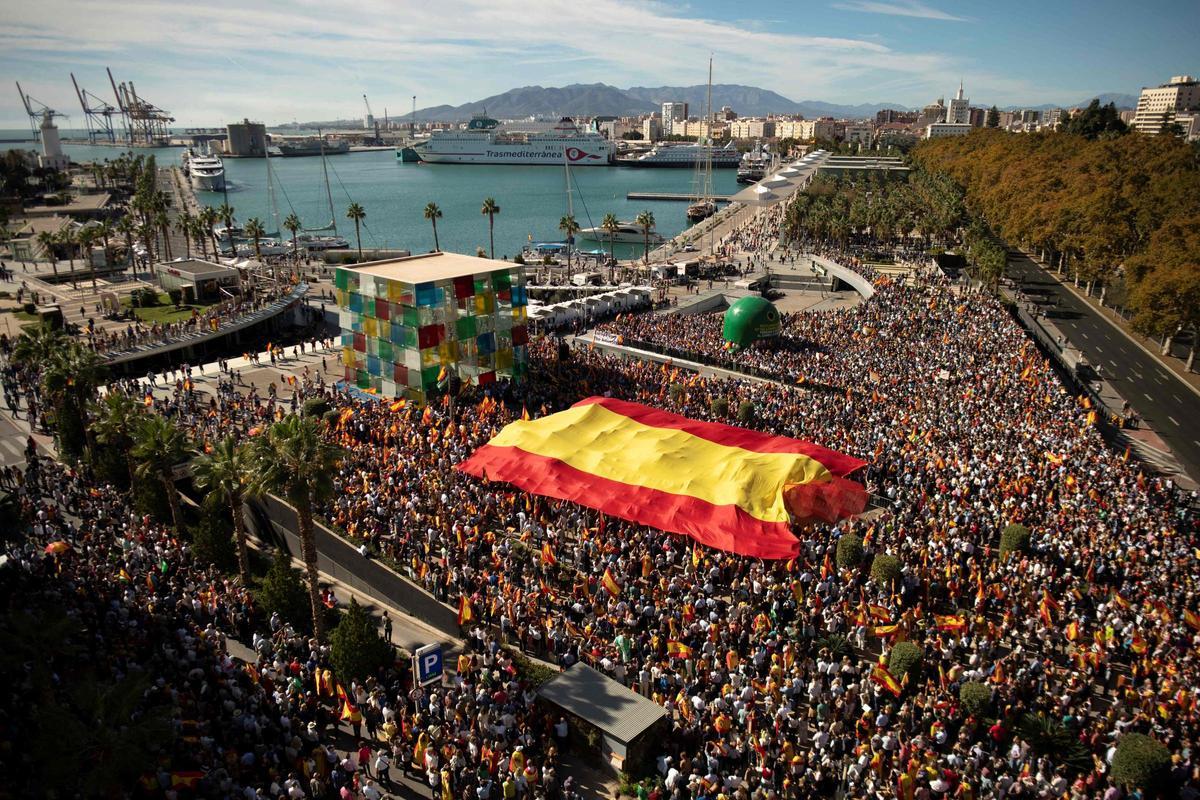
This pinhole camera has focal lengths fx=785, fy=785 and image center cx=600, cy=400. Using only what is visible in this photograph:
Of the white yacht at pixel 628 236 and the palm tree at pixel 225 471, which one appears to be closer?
the palm tree at pixel 225 471

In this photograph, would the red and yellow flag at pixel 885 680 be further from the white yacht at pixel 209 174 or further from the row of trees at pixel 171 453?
the white yacht at pixel 209 174

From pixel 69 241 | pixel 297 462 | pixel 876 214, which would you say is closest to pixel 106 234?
pixel 69 241

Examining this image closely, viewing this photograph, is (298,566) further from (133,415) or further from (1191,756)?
(1191,756)

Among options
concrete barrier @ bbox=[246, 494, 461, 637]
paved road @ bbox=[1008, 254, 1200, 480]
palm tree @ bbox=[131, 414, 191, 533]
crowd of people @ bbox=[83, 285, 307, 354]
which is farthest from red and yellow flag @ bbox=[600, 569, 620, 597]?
crowd of people @ bbox=[83, 285, 307, 354]

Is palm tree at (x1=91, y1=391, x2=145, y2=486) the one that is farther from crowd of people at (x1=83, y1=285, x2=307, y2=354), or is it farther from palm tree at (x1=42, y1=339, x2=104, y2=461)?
crowd of people at (x1=83, y1=285, x2=307, y2=354)

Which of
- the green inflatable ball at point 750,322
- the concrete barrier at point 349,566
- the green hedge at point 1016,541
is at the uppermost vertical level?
the green inflatable ball at point 750,322

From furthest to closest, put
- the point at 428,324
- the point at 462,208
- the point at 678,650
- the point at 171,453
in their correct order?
the point at 462,208, the point at 428,324, the point at 171,453, the point at 678,650

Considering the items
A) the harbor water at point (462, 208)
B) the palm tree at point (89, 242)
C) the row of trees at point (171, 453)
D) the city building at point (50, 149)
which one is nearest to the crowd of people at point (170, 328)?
the row of trees at point (171, 453)

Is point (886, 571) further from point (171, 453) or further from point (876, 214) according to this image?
point (876, 214)
